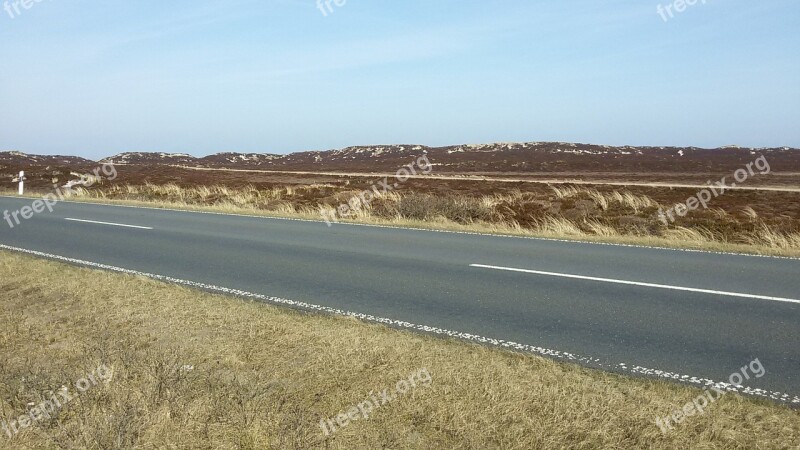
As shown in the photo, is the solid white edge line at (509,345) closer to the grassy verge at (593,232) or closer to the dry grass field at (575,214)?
the grassy verge at (593,232)

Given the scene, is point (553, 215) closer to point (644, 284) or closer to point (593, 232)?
point (593, 232)

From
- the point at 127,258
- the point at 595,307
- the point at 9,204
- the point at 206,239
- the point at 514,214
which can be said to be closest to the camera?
the point at 595,307

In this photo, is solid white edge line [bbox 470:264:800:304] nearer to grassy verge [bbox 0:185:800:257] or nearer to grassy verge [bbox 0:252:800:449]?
grassy verge [bbox 0:252:800:449]

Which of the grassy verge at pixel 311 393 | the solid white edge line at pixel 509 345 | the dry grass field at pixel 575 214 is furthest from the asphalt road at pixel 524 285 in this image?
the dry grass field at pixel 575 214

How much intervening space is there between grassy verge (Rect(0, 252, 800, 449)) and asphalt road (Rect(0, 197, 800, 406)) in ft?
2.11

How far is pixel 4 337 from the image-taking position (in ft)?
19.9

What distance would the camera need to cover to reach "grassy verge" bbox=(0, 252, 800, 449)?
3.88 meters

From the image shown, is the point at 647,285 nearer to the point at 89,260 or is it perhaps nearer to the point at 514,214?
the point at 89,260

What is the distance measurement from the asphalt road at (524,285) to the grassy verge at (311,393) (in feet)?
2.11

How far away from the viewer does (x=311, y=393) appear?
4586 mm

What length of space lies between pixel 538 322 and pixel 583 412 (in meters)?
2.38

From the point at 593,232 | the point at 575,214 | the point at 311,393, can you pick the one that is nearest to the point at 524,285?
the point at 311,393

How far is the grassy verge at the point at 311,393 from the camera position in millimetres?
3879

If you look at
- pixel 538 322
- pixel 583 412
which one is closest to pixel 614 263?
pixel 538 322
